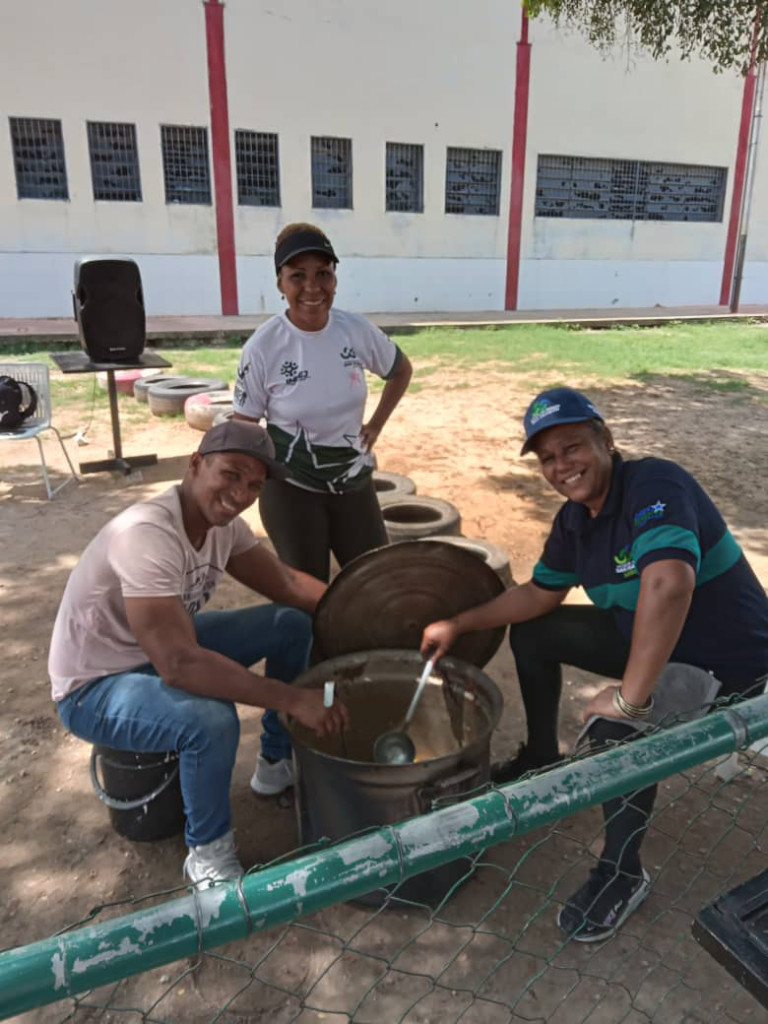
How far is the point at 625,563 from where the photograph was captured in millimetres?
2367

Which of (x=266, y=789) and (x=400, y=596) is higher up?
(x=400, y=596)

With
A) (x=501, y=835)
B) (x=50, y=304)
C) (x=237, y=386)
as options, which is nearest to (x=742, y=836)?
(x=501, y=835)

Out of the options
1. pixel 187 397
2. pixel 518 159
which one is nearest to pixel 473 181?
pixel 518 159

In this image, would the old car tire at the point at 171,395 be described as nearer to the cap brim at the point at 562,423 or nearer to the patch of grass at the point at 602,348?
the patch of grass at the point at 602,348

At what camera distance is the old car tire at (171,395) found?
8914 mm

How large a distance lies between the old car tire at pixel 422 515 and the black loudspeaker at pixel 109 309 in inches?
140

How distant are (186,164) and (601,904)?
15940 mm

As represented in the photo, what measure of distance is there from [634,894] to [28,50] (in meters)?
16.2

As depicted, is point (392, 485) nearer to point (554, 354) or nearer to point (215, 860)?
point (215, 860)

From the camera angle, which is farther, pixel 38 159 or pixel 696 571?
pixel 38 159

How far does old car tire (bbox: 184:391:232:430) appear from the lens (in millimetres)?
8156

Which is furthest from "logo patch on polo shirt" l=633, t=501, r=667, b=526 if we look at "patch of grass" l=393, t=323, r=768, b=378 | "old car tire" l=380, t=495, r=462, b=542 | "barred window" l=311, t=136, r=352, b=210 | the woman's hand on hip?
"barred window" l=311, t=136, r=352, b=210

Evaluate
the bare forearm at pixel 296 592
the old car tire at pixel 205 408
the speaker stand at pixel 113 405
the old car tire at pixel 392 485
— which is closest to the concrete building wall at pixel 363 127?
the old car tire at pixel 205 408

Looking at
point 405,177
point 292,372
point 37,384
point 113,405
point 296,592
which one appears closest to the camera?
point 296,592
